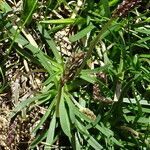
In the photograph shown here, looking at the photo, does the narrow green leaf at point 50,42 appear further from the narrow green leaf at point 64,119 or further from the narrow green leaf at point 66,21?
the narrow green leaf at point 64,119

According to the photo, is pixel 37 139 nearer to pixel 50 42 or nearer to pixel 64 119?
pixel 64 119

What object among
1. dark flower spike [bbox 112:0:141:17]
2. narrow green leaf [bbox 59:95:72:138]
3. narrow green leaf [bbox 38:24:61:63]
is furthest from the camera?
narrow green leaf [bbox 38:24:61:63]

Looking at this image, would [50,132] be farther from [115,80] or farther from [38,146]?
[115,80]

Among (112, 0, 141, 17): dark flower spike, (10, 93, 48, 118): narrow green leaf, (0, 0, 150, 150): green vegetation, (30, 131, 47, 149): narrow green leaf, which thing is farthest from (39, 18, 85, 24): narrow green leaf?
(112, 0, 141, 17): dark flower spike

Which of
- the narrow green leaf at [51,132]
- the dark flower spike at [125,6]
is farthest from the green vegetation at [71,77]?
the dark flower spike at [125,6]

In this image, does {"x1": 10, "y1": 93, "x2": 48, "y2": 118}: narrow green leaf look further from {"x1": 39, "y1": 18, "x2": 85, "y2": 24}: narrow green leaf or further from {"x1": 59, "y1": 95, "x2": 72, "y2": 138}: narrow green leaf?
{"x1": 39, "y1": 18, "x2": 85, "y2": 24}: narrow green leaf

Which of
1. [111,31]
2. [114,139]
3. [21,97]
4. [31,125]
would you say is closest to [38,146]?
[31,125]

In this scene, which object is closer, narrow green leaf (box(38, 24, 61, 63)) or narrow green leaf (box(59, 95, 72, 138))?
narrow green leaf (box(59, 95, 72, 138))

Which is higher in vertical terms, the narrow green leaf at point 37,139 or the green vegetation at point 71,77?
the green vegetation at point 71,77

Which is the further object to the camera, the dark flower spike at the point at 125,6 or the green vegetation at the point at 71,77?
the green vegetation at the point at 71,77

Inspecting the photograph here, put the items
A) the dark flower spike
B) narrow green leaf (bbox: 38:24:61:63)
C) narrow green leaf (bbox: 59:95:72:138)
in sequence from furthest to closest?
narrow green leaf (bbox: 38:24:61:63) < narrow green leaf (bbox: 59:95:72:138) < the dark flower spike
